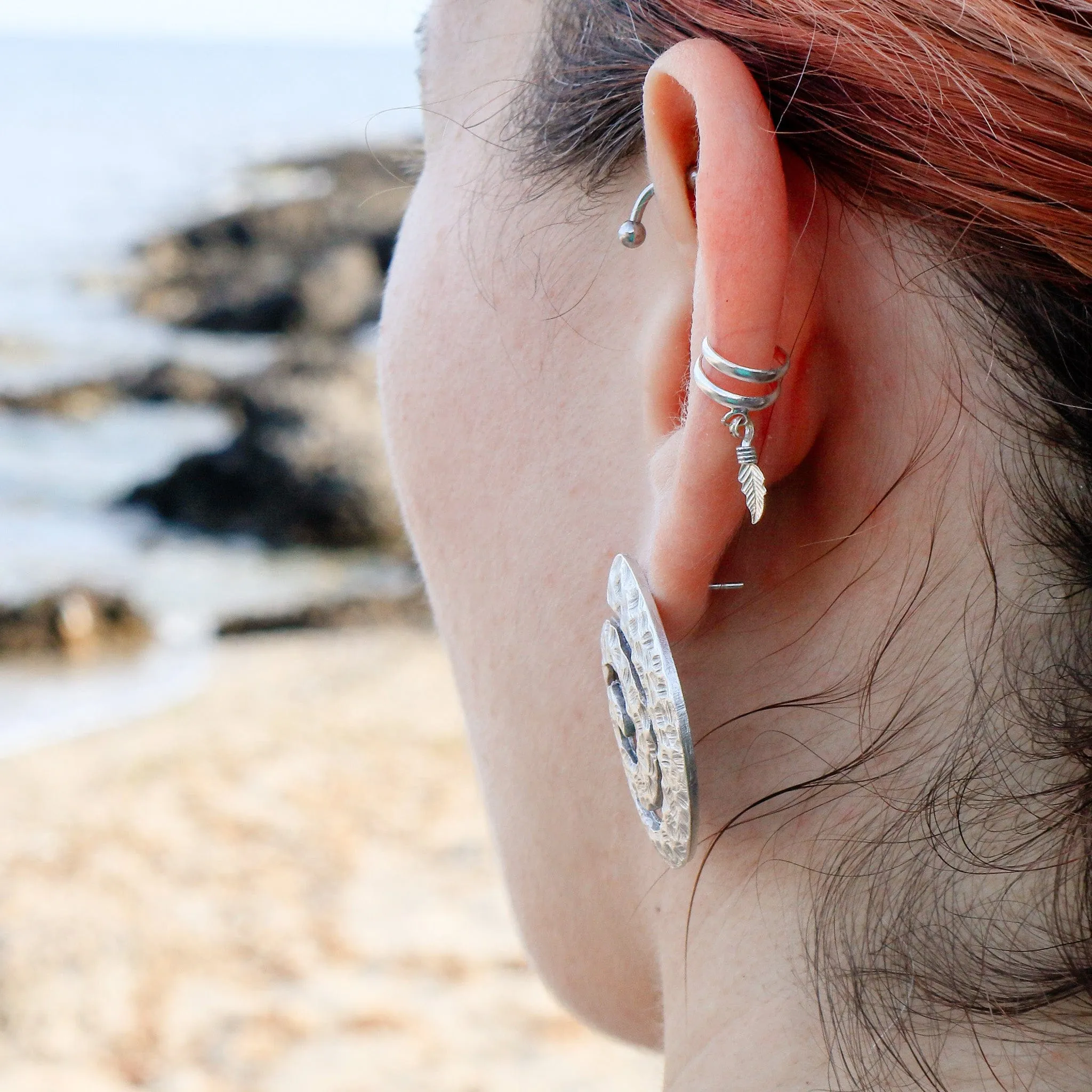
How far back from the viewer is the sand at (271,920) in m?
3.08

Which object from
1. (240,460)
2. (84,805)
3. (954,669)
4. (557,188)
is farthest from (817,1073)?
(240,460)

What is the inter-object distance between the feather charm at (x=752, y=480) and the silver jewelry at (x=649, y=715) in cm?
12

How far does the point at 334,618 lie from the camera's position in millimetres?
7152

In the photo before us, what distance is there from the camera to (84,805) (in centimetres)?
466

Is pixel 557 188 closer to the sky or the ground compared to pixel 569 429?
closer to the sky

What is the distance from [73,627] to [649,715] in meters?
6.38

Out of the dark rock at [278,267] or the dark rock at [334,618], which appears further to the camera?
the dark rock at [278,267]

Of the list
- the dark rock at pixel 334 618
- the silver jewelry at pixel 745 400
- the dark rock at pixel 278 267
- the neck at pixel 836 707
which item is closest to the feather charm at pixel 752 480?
the silver jewelry at pixel 745 400

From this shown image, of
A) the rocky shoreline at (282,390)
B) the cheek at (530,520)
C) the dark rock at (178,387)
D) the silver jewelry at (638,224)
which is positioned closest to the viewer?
the silver jewelry at (638,224)

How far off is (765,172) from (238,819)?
407cm

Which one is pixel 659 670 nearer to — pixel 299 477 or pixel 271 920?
pixel 271 920

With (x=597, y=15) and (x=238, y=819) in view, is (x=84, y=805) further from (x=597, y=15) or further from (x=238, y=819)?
(x=597, y=15)

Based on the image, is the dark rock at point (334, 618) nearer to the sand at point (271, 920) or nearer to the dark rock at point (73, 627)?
the dark rock at point (73, 627)

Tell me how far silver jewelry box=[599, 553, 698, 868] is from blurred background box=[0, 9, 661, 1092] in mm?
575
